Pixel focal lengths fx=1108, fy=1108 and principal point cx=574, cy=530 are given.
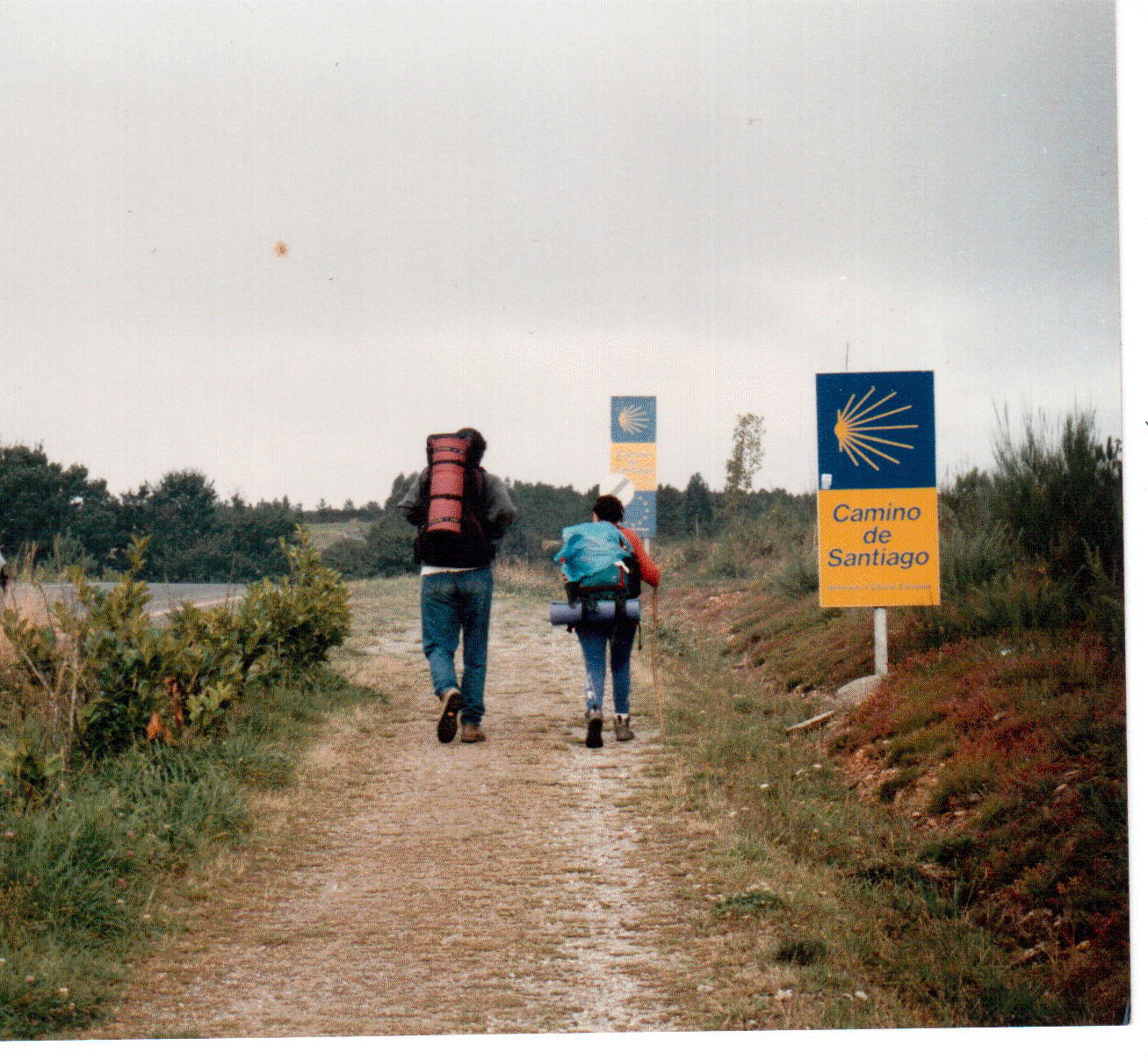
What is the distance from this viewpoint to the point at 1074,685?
587cm

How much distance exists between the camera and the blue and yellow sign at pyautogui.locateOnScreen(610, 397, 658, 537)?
16.0m

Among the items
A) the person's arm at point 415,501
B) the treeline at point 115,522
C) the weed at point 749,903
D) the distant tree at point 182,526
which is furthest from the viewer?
the distant tree at point 182,526

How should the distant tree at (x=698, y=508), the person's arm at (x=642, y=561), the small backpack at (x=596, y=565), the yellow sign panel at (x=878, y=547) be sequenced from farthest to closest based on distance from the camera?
the distant tree at (x=698, y=508)
the yellow sign panel at (x=878, y=547)
the person's arm at (x=642, y=561)
the small backpack at (x=596, y=565)

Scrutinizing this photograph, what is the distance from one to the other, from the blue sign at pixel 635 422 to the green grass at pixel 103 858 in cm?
946

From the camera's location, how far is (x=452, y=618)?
312 inches

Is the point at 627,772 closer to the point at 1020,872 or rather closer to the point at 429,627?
the point at 429,627

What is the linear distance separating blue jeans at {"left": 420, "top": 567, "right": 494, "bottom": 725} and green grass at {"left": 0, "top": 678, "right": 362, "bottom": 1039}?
1.22 meters

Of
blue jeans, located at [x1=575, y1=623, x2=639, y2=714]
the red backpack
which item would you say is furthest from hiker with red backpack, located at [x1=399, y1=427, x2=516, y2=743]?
blue jeans, located at [x1=575, y1=623, x2=639, y2=714]

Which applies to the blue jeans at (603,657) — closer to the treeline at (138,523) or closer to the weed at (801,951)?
the treeline at (138,523)

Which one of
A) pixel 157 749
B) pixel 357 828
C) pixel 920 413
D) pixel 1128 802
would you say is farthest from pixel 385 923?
pixel 920 413

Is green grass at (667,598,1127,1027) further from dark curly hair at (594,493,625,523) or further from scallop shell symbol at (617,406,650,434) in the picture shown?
scallop shell symbol at (617,406,650,434)

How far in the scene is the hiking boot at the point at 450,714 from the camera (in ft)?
25.6

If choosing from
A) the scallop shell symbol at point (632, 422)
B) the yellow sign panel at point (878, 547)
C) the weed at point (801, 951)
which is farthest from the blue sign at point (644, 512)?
the weed at point (801, 951)

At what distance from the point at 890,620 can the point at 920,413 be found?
2098 millimetres
